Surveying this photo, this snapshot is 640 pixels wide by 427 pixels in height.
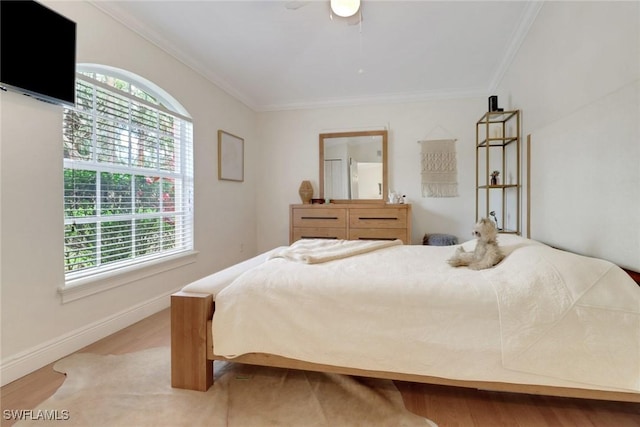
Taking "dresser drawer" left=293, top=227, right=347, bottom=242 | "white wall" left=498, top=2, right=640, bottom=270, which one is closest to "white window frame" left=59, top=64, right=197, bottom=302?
"dresser drawer" left=293, top=227, right=347, bottom=242

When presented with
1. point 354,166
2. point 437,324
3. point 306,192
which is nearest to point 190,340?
point 437,324

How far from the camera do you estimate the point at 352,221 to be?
153 inches

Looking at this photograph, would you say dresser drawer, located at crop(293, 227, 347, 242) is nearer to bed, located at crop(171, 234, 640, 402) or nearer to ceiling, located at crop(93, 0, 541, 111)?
ceiling, located at crop(93, 0, 541, 111)

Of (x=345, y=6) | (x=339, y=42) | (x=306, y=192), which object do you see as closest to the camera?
(x=345, y=6)

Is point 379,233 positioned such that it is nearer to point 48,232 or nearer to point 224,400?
point 224,400

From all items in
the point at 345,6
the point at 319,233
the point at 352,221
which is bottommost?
the point at 319,233

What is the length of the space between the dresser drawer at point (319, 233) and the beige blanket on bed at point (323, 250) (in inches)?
54.3

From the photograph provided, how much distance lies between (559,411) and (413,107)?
369 centimetres

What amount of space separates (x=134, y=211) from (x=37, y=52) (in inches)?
49.2

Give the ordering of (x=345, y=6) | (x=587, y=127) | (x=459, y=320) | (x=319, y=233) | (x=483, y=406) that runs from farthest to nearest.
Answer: (x=319, y=233) → (x=345, y=6) → (x=587, y=127) → (x=483, y=406) → (x=459, y=320)

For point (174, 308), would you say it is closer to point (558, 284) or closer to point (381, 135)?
point (558, 284)

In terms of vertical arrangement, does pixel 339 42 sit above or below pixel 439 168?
above

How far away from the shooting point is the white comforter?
1165 mm

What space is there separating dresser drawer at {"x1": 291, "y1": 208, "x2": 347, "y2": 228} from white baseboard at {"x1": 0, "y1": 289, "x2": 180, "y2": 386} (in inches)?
78.4
